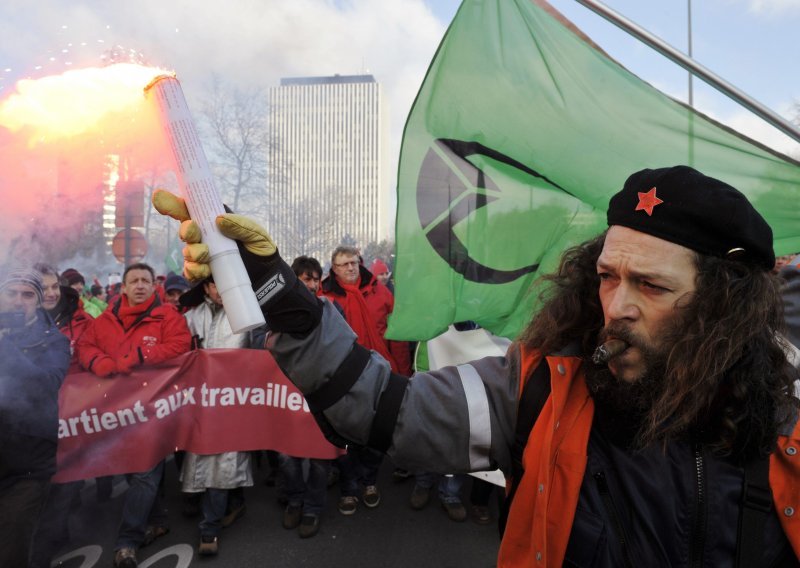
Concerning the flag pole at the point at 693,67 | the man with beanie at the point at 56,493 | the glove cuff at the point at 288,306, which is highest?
the flag pole at the point at 693,67

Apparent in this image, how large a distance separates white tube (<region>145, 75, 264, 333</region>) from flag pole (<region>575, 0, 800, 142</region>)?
256cm

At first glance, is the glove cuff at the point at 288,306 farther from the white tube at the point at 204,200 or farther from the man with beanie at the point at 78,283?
the man with beanie at the point at 78,283

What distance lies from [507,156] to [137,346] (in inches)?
121

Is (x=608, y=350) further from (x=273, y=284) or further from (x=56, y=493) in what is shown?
(x=56, y=493)

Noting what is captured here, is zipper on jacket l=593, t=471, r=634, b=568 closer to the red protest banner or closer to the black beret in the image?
the black beret

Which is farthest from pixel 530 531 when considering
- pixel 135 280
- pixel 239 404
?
pixel 135 280

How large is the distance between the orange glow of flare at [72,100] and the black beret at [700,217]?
1604mm

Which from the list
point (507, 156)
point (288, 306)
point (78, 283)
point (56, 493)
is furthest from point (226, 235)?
point (78, 283)

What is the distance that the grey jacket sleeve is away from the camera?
1376 millimetres

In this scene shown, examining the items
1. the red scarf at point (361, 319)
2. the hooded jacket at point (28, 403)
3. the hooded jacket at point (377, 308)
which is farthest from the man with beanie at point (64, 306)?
the red scarf at point (361, 319)

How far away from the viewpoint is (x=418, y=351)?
4.98 metres

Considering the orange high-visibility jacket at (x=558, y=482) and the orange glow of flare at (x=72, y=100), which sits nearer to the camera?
the orange high-visibility jacket at (x=558, y=482)

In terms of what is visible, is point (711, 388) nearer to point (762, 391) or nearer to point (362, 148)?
point (762, 391)

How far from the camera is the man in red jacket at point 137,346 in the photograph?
3.92 meters
